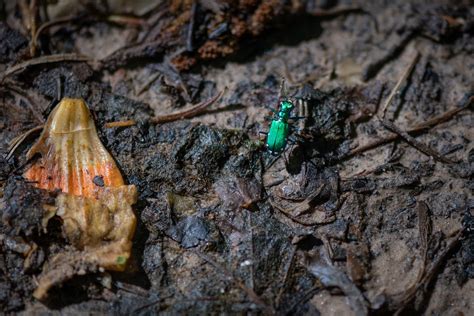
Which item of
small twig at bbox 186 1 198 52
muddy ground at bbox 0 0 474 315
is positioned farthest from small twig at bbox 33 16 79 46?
small twig at bbox 186 1 198 52

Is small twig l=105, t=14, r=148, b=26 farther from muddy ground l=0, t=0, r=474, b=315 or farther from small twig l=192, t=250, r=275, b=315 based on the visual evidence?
small twig l=192, t=250, r=275, b=315

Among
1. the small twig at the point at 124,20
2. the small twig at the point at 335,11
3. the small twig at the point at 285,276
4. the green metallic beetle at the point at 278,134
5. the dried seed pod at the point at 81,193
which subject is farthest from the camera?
the small twig at the point at 335,11

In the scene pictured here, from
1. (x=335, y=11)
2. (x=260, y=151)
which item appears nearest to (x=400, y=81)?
(x=335, y=11)

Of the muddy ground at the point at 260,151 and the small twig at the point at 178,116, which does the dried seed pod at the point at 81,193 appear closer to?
the muddy ground at the point at 260,151

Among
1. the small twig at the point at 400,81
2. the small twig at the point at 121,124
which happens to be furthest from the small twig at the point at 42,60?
the small twig at the point at 400,81

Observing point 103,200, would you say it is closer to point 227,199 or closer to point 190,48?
point 227,199

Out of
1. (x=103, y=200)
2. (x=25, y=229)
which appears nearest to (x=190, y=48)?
(x=103, y=200)

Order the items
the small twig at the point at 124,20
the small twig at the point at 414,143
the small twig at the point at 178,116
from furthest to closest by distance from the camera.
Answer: the small twig at the point at 124,20 < the small twig at the point at 414,143 < the small twig at the point at 178,116
